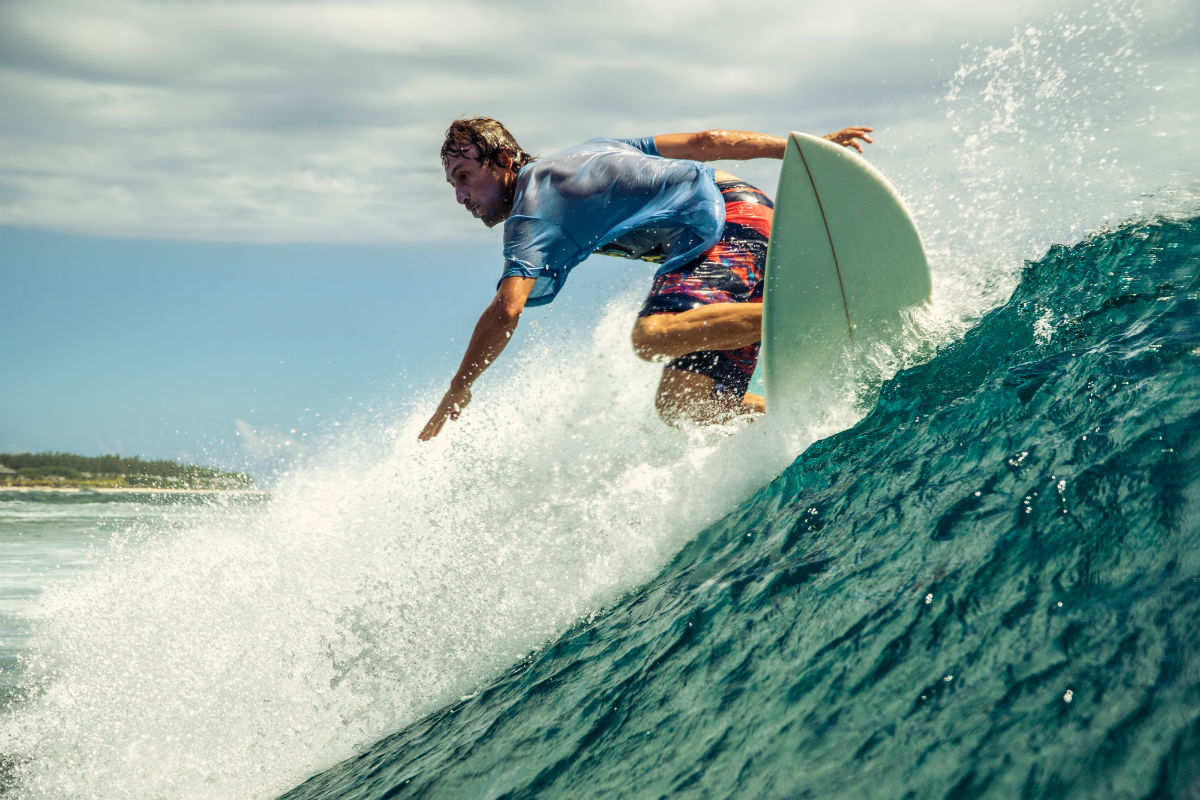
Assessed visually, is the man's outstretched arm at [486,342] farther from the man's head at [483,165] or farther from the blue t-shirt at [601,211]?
the man's head at [483,165]

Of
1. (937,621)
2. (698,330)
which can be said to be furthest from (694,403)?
(937,621)

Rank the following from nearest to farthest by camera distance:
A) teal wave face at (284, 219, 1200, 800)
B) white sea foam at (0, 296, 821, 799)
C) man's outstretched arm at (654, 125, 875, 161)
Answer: teal wave face at (284, 219, 1200, 800), white sea foam at (0, 296, 821, 799), man's outstretched arm at (654, 125, 875, 161)

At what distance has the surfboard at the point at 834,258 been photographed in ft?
13.1

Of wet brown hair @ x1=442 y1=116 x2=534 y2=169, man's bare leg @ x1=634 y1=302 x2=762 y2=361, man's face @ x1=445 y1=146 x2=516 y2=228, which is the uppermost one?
wet brown hair @ x1=442 y1=116 x2=534 y2=169

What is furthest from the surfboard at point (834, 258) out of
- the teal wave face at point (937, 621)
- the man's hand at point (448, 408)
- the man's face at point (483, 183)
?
the man's hand at point (448, 408)

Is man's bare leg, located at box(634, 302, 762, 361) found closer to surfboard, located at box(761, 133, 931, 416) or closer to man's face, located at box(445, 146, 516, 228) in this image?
surfboard, located at box(761, 133, 931, 416)

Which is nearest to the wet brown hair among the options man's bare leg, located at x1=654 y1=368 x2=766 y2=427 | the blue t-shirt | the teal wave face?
the blue t-shirt

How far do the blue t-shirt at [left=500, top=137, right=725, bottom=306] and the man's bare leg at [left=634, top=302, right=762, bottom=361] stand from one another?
31cm

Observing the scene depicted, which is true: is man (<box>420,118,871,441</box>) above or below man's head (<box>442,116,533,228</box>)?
below

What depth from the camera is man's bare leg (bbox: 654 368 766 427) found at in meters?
4.05

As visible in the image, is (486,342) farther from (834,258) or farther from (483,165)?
(834,258)

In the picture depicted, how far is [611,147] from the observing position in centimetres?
401

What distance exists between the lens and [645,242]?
405 cm

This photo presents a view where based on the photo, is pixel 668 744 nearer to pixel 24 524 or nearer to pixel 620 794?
pixel 620 794
